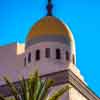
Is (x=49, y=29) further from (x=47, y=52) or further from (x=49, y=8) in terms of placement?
(x=49, y=8)

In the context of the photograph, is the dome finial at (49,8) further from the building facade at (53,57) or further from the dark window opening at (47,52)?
the dark window opening at (47,52)

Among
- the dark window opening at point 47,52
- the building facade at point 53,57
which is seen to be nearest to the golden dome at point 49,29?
the building facade at point 53,57

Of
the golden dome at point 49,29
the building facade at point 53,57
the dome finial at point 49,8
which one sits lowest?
the building facade at point 53,57

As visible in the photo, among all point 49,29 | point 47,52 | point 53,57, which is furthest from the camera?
point 49,29

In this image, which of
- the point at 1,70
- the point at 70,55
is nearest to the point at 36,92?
the point at 70,55

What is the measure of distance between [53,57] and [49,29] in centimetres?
258

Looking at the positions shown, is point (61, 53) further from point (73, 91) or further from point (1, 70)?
point (1, 70)

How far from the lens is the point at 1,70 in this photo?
38344 millimetres

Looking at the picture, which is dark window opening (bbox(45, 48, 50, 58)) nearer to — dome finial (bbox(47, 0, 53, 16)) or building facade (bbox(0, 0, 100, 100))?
building facade (bbox(0, 0, 100, 100))

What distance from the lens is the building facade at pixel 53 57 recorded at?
33.2 metres

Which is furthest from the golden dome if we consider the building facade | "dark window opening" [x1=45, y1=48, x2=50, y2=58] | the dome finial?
the dome finial

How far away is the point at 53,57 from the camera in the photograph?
113 ft

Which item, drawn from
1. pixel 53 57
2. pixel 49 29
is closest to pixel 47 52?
pixel 53 57

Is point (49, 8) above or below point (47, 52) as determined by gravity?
above
